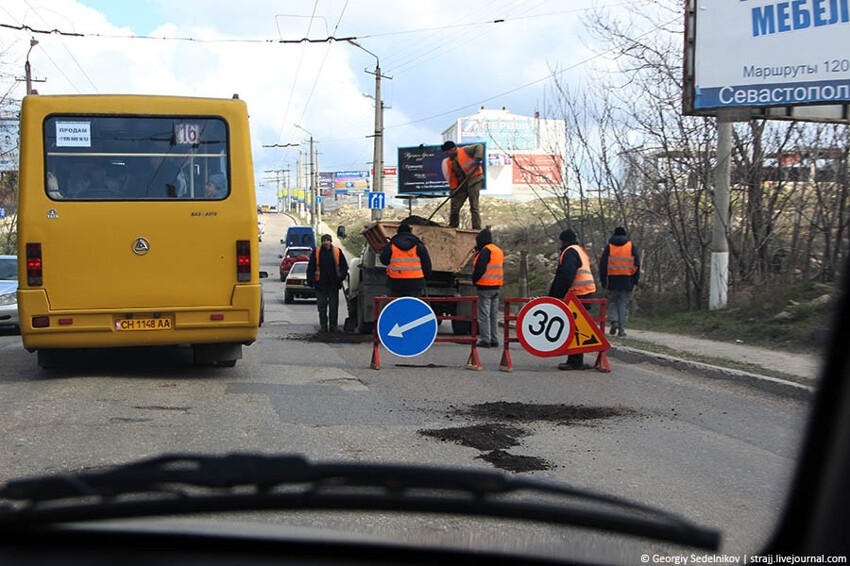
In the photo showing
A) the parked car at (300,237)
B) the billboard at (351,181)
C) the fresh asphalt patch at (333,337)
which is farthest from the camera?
the billboard at (351,181)

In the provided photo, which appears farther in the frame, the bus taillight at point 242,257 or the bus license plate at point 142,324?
the bus taillight at point 242,257

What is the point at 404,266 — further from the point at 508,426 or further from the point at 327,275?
the point at 508,426

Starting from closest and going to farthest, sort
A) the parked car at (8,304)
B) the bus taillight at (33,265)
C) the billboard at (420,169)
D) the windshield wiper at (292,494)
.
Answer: the windshield wiper at (292,494) → the bus taillight at (33,265) → the parked car at (8,304) → the billboard at (420,169)

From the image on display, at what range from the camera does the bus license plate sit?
9.71 m

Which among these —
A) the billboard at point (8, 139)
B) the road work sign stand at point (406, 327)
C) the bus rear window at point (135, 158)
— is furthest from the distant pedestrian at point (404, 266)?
the billboard at point (8, 139)

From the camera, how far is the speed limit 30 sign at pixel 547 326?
36.4 feet

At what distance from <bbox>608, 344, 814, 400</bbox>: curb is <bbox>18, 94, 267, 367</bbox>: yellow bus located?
5618 millimetres

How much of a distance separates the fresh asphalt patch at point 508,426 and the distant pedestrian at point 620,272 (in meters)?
6.45

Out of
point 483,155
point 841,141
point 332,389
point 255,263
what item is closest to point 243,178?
point 255,263

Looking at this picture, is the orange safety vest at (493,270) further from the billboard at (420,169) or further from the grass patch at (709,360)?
the billboard at (420,169)

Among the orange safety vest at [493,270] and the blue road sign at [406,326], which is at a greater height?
the orange safety vest at [493,270]

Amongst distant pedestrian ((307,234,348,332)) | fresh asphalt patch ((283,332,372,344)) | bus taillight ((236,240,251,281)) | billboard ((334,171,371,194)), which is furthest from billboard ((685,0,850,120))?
billboard ((334,171,371,194))

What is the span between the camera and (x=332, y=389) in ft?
31.7

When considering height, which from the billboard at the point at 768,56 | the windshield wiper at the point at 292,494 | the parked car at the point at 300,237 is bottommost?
the windshield wiper at the point at 292,494
